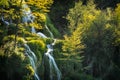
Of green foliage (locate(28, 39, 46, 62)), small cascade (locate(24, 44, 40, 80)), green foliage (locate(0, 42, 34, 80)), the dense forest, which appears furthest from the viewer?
green foliage (locate(28, 39, 46, 62))

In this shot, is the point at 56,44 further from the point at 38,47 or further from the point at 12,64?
the point at 12,64

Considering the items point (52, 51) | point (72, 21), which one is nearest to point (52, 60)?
point (52, 51)

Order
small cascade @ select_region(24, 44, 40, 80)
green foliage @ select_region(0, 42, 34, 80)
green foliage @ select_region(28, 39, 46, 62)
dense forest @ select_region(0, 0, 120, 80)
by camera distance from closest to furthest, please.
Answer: green foliage @ select_region(0, 42, 34, 80)
dense forest @ select_region(0, 0, 120, 80)
small cascade @ select_region(24, 44, 40, 80)
green foliage @ select_region(28, 39, 46, 62)

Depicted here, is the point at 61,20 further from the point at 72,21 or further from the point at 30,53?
the point at 30,53

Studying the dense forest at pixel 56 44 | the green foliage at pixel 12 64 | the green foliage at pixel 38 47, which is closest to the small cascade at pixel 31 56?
the dense forest at pixel 56 44

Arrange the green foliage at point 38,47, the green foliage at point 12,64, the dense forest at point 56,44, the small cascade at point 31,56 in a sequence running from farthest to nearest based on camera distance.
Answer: the green foliage at point 38,47 < the small cascade at point 31,56 < the dense forest at point 56,44 < the green foliage at point 12,64

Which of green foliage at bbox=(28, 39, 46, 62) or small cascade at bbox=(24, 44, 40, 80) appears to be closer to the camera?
small cascade at bbox=(24, 44, 40, 80)

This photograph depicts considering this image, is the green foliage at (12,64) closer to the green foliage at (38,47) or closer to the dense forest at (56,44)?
the dense forest at (56,44)

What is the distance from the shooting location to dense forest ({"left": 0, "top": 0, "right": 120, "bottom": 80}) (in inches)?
1300

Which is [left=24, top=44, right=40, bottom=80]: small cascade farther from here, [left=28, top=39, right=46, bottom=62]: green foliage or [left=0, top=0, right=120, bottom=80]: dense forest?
[left=28, top=39, right=46, bottom=62]: green foliage

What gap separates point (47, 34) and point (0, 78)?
10.2 metres

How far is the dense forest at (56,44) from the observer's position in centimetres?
3303

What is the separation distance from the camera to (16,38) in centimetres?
3366

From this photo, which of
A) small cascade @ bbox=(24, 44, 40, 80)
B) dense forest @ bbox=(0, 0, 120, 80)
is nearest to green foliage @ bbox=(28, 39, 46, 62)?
dense forest @ bbox=(0, 0, 120, 80)
